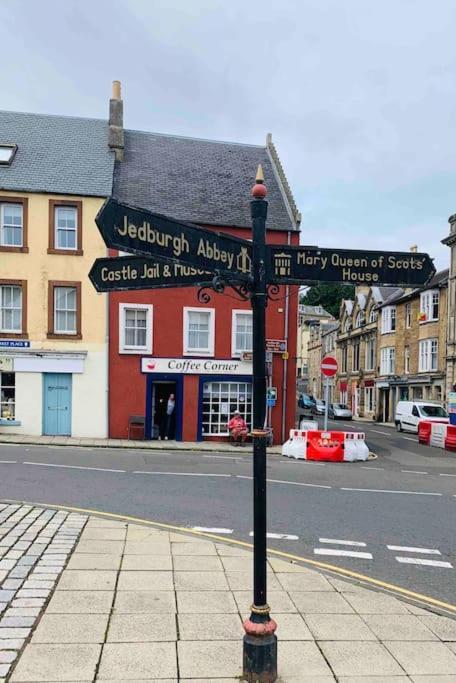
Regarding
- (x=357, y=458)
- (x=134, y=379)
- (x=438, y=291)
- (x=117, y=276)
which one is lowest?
(x=357, y=458)

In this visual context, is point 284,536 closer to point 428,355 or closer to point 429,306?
point 428,355

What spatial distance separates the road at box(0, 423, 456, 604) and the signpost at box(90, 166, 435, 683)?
3.20 meters

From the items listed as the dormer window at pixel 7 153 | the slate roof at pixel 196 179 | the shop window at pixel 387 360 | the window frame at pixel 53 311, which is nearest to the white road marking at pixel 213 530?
the window frame at pixel 53 311

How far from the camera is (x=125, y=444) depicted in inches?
836

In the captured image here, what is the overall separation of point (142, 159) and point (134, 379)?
33.6 ft

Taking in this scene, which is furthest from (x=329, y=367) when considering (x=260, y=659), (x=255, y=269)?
(x=260, y=659)

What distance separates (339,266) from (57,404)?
795 inches

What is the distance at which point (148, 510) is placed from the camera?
9.68 metres

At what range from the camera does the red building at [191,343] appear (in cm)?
2303

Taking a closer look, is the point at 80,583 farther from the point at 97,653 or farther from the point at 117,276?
the point at 117,276

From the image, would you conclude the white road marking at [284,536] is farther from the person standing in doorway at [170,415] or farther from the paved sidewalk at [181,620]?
the person standing in doorway at [170,415]

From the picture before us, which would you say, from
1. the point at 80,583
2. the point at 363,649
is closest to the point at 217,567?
the point at 80,583

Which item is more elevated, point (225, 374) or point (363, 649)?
point (225, 374)

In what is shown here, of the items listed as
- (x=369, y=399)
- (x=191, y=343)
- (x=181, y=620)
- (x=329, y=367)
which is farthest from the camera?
(x=369, y=399)
